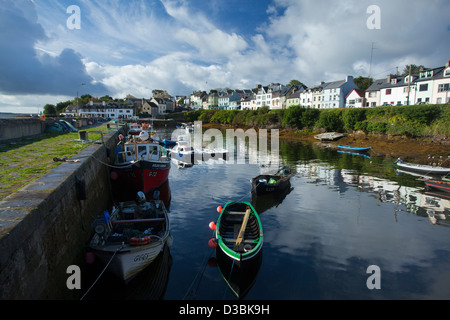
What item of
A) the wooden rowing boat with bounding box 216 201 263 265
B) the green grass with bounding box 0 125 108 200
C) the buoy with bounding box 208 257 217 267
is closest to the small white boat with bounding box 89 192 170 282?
the buoy with bounding box 208 257 217 267

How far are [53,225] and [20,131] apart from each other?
20.1 metres

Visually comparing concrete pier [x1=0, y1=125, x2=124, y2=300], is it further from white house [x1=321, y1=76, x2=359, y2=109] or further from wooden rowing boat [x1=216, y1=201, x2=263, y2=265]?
white house [x1=321, y1=76, x2=359, y2=109]

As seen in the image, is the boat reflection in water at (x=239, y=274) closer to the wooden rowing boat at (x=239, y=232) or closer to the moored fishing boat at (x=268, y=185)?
the wooden rowing boat at (x=239, y=232)

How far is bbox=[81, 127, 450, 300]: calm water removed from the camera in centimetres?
1007

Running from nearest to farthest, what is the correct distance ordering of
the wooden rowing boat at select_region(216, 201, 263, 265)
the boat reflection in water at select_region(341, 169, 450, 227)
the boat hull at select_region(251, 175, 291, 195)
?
the wooden rowing boat at select_region(216, 201, 263, 265) < the boat reflection in water at select_region(341, 169, 450, 227) < the boat hull at select_region(251, 175, 291, 195)

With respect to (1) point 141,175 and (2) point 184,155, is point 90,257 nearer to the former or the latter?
(1) point 141,175

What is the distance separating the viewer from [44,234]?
7434 millimetres

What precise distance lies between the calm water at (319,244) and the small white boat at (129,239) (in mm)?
954

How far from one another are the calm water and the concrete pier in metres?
1.90

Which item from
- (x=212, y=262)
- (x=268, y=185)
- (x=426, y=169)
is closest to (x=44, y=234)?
(x=212, y=262)

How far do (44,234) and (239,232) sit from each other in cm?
781

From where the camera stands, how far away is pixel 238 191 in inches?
888

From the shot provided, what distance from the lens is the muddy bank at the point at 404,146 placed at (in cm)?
3572
